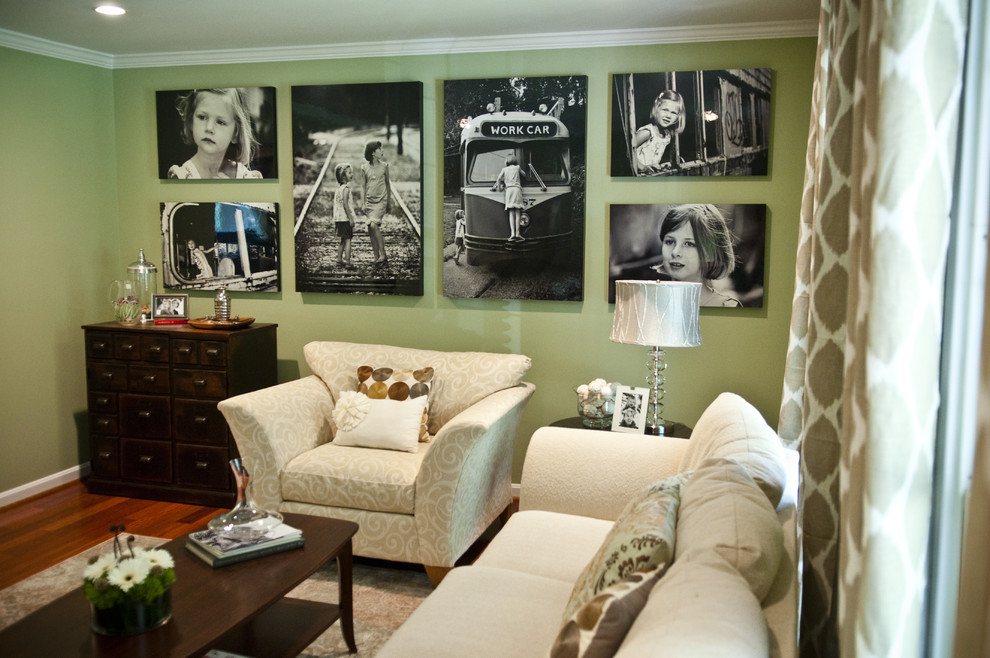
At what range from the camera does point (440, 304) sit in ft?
13.5

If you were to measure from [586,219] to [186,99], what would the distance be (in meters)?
2.45

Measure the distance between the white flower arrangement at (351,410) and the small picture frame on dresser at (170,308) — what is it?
134 cm

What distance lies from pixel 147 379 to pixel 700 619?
3670 millimetres

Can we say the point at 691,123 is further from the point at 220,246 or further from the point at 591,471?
the point at 220,246

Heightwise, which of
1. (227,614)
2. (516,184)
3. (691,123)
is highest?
(691,123)

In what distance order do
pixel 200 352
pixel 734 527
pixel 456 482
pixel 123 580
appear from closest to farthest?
pixel 734 527, pixel 123 580, pixel 456 482, pixel 200 352

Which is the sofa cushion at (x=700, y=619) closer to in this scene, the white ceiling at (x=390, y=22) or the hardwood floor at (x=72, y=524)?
the hardwood floor at (x=72, y=524)

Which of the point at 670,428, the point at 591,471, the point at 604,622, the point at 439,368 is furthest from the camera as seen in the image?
the point at 439,368

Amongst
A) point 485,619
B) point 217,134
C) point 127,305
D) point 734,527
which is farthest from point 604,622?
point 217,134

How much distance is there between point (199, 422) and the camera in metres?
3.90

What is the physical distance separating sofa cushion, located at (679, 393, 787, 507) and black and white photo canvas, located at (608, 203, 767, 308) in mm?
1206

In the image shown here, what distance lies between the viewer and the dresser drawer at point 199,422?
387 cm

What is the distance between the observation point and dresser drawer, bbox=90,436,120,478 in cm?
408

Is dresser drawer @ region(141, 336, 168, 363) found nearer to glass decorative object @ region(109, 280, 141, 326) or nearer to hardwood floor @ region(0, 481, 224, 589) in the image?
glass decorative object @ region(109, 280, 141, 326)
